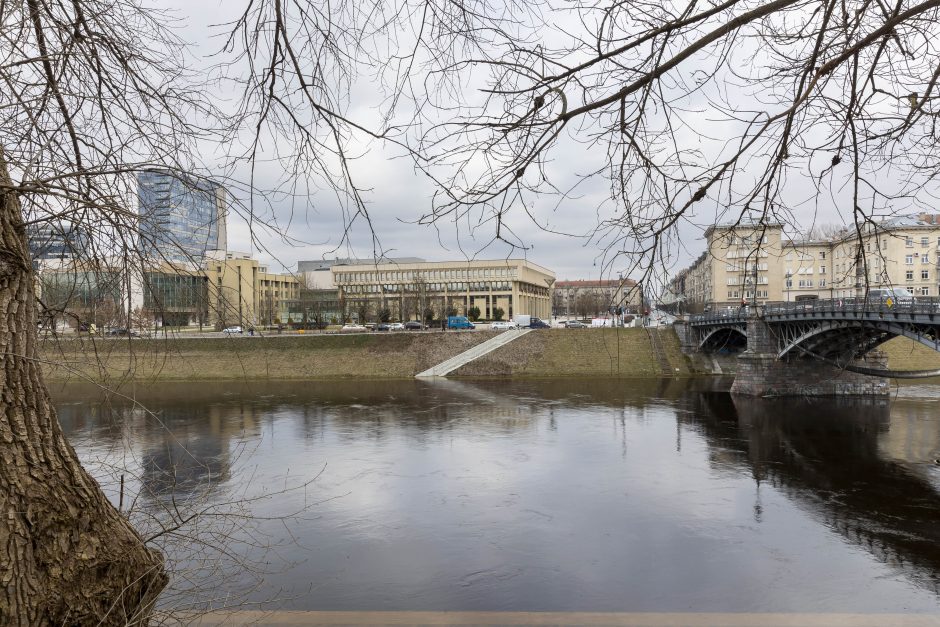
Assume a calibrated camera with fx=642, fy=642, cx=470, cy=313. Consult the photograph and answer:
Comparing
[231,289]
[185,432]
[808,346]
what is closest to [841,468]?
[808,346]

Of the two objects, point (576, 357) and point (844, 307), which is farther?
point (576, 357)

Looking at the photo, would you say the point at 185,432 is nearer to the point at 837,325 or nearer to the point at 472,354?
the point at 837,325

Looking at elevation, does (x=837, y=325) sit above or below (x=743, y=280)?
below

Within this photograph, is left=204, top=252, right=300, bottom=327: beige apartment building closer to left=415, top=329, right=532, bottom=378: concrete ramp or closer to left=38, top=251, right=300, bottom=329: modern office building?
left=38, top=251, right=300, bottom=329: modern office building

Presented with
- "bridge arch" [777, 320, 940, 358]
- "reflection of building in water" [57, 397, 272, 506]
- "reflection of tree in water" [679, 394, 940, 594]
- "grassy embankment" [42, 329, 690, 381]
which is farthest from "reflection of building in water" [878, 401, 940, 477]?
"reflection of building in water" [57, 397, 272, 506]

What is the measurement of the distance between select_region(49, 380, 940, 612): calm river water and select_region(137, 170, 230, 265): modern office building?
1210 millimetres

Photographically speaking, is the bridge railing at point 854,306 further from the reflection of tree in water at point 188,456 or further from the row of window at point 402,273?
the reflection of tree in water at point 188,456

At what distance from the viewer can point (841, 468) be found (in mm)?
21531

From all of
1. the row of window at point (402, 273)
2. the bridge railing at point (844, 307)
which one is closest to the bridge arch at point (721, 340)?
the bridge railing at point (844, 307)

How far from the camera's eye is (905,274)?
224ft

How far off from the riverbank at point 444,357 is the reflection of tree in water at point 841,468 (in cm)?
1525

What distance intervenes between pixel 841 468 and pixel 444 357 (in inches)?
1515

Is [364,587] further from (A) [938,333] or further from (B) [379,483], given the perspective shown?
(A) [938,333]

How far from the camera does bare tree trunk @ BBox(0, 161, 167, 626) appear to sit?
4.31 m
